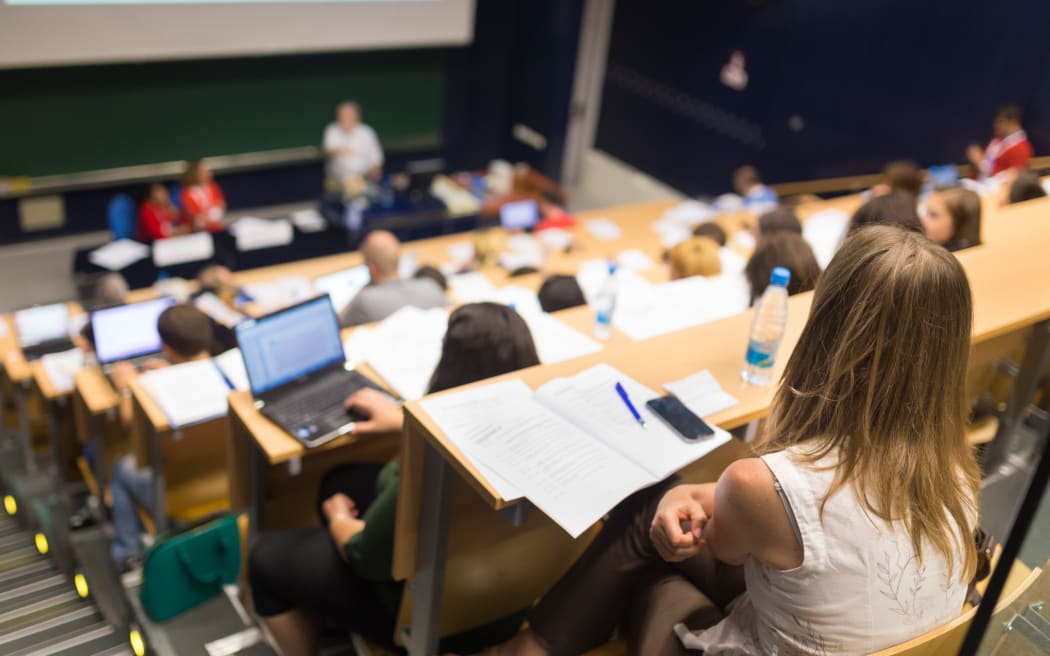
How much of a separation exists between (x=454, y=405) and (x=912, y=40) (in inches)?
219

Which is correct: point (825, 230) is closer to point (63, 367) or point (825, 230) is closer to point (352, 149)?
point (63, 367)

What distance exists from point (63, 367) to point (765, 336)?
3.38 m

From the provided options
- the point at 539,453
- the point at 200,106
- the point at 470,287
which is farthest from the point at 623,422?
the point at 200,106

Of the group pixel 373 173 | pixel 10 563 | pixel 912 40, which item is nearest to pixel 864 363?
pixel 10 563

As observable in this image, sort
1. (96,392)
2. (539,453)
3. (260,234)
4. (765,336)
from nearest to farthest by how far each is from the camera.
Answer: (539,453) → (765,336) → (96,392) → (260,234)

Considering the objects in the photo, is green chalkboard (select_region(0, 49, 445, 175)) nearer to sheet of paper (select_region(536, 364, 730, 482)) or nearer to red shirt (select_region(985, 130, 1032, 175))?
red shirt (select_region(985, 130, 1032, 175))

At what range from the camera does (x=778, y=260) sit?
2811 mm

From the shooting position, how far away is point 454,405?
1953mm

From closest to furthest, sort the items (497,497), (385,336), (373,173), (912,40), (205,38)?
(497,497) < (385,336) < (912,40) < (205,38) < (373,173)

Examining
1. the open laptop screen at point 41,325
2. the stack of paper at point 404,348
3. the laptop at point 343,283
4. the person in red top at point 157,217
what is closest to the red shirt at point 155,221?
the person in red top at point 157,217

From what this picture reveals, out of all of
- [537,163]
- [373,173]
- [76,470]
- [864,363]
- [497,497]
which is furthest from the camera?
[537,163]

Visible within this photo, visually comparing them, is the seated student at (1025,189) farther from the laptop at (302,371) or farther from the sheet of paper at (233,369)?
the sheet of paper at (233,369)

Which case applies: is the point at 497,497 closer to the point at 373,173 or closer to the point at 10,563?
the point at 10,563

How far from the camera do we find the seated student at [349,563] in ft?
7.38
